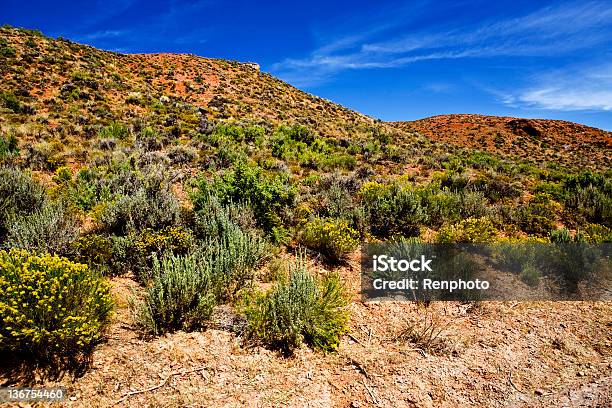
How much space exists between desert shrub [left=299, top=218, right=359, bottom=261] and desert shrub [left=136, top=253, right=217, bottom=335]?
8.75ft

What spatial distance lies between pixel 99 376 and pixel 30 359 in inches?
27.6

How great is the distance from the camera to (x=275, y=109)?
1131 inches

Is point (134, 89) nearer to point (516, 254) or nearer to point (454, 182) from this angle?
point (454, 182)

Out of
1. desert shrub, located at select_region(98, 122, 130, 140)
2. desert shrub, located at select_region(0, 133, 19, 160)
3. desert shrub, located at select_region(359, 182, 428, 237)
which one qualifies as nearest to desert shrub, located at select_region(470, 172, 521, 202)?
desert shrub, located at select_region(359, 182, 428, 237)

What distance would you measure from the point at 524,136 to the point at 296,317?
5786cm

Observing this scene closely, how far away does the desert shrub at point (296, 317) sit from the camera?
3.94 metres

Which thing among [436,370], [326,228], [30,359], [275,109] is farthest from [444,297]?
[275,109]

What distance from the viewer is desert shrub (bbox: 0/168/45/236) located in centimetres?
596

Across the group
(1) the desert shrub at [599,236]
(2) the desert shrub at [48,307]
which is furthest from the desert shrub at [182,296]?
(1) the desert shrub at [599,236]

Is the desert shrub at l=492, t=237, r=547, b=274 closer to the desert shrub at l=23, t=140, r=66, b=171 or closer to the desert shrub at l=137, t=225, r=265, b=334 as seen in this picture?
the desert shrub at l=137, t=225, r=265, b=334

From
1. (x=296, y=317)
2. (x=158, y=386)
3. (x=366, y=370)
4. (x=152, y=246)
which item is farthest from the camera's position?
(x=152, y=246)

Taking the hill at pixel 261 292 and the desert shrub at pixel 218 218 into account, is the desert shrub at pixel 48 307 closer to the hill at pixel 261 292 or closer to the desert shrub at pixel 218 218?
the hill at pixel 261 292

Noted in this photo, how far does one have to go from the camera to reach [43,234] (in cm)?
511

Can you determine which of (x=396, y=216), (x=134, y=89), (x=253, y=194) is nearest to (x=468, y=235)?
(x=396, y=216)
